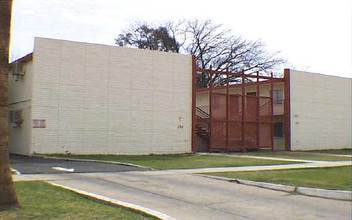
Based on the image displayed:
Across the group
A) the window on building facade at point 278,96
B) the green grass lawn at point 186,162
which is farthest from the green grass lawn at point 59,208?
the window on building facade at point 278,96

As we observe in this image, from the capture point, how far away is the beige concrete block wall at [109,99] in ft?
71.6

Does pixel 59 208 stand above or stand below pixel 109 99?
below

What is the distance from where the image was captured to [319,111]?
109ft

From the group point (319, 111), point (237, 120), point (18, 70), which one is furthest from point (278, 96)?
point (18, 70)

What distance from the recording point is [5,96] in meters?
6.78

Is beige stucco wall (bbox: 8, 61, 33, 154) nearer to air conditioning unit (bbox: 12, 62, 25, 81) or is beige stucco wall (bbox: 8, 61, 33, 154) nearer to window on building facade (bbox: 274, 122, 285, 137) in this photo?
air conditioning unit (bbox: 12, 62, 25, 81)

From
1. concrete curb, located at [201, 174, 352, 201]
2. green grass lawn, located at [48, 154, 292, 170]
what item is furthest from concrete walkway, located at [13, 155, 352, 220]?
green grass lawn, located at [48, 154, 292, 170]

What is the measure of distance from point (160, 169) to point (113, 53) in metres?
10.2

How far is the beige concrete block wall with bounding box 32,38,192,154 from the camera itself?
859 inches

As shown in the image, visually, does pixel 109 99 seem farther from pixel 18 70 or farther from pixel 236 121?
pixel 236 121

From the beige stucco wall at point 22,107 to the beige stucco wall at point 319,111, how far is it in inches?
750

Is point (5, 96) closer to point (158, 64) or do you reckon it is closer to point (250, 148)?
point (158, 64)

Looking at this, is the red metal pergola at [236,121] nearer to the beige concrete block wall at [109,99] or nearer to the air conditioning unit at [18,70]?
the beige concrete block wall at [109,99]

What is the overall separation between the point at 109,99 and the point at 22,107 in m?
4.80
